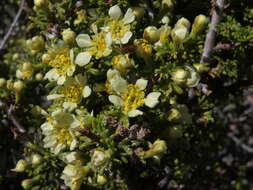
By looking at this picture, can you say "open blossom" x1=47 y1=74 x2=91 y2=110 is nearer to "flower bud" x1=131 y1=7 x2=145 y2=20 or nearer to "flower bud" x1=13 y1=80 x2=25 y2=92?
"flower bud" x1=131 y1=7 x2=145 y2=20

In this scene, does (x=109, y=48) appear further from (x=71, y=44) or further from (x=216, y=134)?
(x=216, y=134)

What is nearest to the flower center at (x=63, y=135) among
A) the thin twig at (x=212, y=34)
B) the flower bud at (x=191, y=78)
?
the flower bud at (x=191, y=78)

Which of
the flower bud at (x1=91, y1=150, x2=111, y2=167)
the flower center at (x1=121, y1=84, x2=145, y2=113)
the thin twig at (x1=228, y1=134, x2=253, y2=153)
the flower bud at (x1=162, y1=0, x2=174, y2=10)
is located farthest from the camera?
the thin twig at (x1=228, y1=134, x2=253, y2=153)

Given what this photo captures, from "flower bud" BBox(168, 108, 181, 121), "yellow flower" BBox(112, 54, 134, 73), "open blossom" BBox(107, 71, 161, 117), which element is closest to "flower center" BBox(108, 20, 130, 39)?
"yellow flower" BBox(112, 54, 134, 73)

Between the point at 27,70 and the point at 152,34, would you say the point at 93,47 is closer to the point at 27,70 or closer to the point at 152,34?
the point at 152,34

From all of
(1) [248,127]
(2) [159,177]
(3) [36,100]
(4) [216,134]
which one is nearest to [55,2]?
(3) [36,100]

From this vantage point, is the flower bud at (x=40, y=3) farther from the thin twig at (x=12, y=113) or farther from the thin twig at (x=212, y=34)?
the thin twig at (x=212, y=34)

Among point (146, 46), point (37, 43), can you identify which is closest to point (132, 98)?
point (146, 46)
